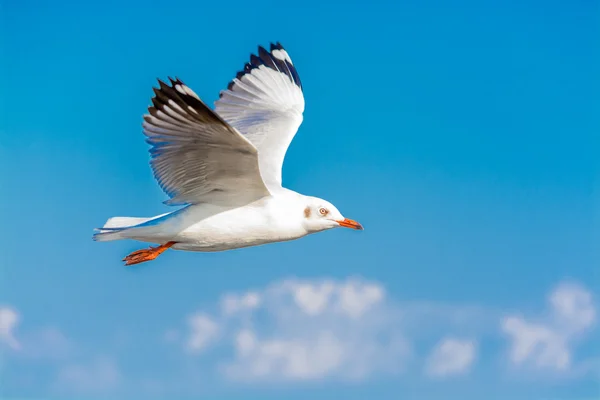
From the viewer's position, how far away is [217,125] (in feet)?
25.1

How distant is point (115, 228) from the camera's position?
28.7 feet

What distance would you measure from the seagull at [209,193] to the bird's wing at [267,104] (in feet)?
0.66

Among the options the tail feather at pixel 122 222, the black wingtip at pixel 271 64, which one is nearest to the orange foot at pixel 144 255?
the tail feather at pixel 122 222

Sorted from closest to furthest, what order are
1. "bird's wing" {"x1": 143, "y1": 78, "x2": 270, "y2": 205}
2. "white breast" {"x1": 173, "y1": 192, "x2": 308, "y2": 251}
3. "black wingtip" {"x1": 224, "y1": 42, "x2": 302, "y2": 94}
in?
"bird's wing" {"x1": 143, "y1": 78, "x2": 270, "y2": 205}, "white breast" {"x1": 173, "y1": 192, "x2": 308, "y2": 251}, "black wingtip" {"x1": 224, "y1": 42, "x2": 302, "y2": 94}

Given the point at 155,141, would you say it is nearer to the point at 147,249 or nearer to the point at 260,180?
the point at 260,180

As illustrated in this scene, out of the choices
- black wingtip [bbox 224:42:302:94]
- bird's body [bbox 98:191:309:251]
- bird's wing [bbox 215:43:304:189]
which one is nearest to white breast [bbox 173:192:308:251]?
bird's body [bbox 98:191:309:251]

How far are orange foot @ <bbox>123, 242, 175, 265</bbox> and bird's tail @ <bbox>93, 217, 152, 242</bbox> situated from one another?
39 cm

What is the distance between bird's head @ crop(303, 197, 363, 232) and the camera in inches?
354

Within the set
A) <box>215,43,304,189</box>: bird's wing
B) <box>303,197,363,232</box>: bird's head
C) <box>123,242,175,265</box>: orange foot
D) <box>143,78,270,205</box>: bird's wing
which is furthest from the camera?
<box>215,43,304,189</box>: bird's wing

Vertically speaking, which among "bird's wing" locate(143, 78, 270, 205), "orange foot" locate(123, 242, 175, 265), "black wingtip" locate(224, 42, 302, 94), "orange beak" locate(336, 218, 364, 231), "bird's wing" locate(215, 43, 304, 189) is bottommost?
"orange foot" locate(123, 242, 175, 265)

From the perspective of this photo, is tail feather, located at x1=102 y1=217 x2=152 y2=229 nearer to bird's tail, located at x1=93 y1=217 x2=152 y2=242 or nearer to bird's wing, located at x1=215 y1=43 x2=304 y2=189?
bird's tail, located at x1=93 y1=217 x2=152 y2=242

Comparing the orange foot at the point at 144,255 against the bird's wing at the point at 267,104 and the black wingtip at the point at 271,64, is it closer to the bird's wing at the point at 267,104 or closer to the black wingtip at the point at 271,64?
the bird's wing at the point at 267,104

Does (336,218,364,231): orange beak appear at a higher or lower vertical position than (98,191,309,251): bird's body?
higher

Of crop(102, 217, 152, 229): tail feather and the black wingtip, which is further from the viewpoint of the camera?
the black wingtip
